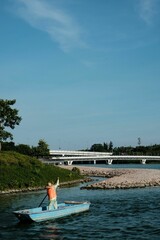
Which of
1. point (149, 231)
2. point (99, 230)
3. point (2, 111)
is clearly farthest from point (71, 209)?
point (2, 111)

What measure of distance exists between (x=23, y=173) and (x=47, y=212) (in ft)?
108

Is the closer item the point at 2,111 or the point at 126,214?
the point at 126,214

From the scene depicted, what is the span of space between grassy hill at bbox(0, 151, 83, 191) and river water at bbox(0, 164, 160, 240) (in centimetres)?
1320

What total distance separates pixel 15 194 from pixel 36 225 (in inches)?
950

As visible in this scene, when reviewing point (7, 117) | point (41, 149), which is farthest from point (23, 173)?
point (41, 149)

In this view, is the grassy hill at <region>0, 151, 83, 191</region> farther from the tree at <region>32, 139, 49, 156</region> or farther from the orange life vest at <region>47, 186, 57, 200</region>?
the tree at <region>32, 139, 49, 156</region>

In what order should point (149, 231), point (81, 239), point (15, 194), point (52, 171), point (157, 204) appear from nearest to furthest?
point (81, 239) < point (149, 231) < point (157, 204) < point (15, 194) < point (52, 171)

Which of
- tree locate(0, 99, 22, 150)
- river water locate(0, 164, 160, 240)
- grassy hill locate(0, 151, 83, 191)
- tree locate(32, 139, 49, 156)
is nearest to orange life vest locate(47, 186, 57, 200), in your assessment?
river water locate(0, 164, 160, 240)

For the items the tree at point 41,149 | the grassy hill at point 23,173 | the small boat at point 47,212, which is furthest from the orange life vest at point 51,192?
the tree at point 41,149

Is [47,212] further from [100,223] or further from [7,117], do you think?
[7,117]

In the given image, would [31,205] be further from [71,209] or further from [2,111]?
[2,111]

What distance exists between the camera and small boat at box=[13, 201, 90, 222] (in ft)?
100

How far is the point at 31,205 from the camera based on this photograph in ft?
138

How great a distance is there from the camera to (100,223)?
30.6m
